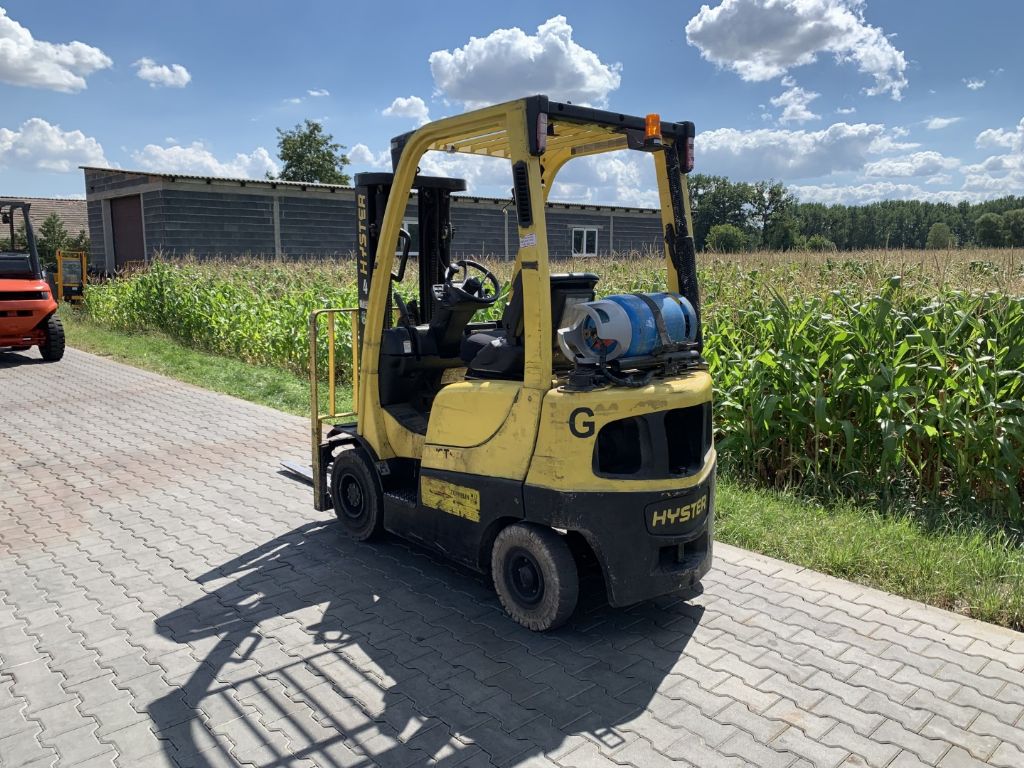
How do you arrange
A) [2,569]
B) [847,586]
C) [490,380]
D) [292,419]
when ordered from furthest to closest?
1. [292,419]
2. [2,569]
3. [847,586]
4. [490,380]

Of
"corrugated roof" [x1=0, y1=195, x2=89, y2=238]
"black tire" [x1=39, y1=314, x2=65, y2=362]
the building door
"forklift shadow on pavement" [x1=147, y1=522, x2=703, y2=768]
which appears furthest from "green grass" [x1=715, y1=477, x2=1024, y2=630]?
"corrugated roof" [x1=0, y1=195, x2=89, y2=238]

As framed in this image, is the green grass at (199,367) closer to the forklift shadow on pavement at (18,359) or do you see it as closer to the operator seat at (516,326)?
the forklift shadow on pavement at (18,359)

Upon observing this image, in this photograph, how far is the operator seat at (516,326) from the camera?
13.6 feet

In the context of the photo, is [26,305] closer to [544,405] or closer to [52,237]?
[544,405]

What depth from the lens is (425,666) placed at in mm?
3902

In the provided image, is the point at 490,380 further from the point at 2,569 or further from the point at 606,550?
the point at 2,569

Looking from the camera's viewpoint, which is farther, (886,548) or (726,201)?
(726,201)

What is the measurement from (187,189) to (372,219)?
1934 centimetres

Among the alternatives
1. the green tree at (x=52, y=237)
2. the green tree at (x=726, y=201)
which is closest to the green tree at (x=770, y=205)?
the green tree at (x=726, y=201)

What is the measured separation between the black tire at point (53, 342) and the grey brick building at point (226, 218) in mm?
8015

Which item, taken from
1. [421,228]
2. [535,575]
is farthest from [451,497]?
[421,228]

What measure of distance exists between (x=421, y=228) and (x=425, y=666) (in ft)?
10.0

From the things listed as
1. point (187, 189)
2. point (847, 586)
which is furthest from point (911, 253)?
point (187, 189)

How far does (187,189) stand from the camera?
2227 centimetres
